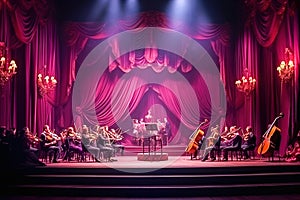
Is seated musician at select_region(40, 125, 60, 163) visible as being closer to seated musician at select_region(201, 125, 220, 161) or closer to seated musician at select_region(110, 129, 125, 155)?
seated musician at select_region(110, 129, 125, 155)

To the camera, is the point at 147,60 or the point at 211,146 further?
the point at 147,60

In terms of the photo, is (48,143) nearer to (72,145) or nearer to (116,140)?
(72,145)

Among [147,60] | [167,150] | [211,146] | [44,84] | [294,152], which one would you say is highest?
[147,60]

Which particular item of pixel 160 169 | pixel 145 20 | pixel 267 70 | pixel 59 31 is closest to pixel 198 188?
pixel 160 169

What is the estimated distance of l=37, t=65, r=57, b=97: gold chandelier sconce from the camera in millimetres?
14985

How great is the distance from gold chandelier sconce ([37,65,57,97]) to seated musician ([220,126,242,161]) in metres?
6.69

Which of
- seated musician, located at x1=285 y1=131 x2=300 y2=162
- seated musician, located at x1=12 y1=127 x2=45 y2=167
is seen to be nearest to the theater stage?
seated musician, located at x1=12 y1=127 x2=45 y2=167

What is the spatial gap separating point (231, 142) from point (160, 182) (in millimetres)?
5063

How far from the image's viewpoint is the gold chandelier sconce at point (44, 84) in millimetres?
14985

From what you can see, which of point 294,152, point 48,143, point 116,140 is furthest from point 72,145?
point 294,152

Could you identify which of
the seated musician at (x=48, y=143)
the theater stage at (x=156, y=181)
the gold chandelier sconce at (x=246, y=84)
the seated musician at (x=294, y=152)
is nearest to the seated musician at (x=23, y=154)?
the theater stage at (x=156, y=181)

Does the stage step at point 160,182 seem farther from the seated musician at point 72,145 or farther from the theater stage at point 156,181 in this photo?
the seated musician at point 72,145

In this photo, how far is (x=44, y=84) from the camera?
15234mm

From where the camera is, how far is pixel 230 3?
1783 centimetres
